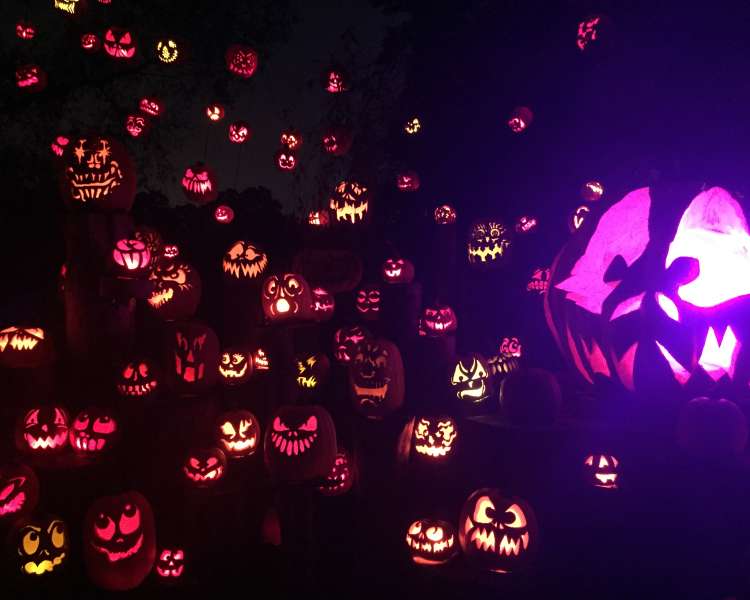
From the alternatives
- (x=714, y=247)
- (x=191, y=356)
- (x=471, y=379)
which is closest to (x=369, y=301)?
(x=471, y=379)

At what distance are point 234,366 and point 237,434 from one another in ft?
3.19

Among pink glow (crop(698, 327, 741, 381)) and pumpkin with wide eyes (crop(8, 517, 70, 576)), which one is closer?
pink glow (crop(698, 327, 741, 381))

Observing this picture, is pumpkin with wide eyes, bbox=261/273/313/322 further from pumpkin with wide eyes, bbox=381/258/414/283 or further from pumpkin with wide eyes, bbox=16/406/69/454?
pumpkin with wide eyes, bbox=381/258/414/283

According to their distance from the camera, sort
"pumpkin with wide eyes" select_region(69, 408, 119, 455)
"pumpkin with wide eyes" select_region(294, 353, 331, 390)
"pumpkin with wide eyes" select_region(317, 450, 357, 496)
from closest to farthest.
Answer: "pumpkin with wide eyes" select_region(69, 408, 119, 455) → "pumpkin with wide eyes" select_region(317, 450, 357, 496) → "pumpkin with wide eyes" select_region(294, 353, 331, 390)

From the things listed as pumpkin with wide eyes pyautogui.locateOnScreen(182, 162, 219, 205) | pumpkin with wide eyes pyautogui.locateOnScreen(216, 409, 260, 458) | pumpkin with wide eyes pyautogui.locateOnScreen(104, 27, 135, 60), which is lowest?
pumpkin with wide eyes pyautogui.locateOnScreen(216, 409, 260, 458)

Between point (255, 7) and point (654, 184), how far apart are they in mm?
12071

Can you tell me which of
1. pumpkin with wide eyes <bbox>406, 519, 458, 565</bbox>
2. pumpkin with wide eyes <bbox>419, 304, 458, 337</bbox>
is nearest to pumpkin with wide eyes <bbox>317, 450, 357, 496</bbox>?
pumpkin with wide eyes <bbox>406, 519, 458, 565</bbox>

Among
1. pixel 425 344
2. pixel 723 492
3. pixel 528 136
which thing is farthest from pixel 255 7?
pixel 723 492

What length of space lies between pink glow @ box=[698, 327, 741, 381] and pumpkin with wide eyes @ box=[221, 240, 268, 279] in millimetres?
5717

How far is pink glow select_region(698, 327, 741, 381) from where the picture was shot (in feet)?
16.2

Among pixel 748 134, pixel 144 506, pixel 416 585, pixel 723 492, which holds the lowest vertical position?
pixel 416 585

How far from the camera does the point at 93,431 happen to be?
6.39 m

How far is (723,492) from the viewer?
4.62 m

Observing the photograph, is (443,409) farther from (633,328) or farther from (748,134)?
(748,134)
